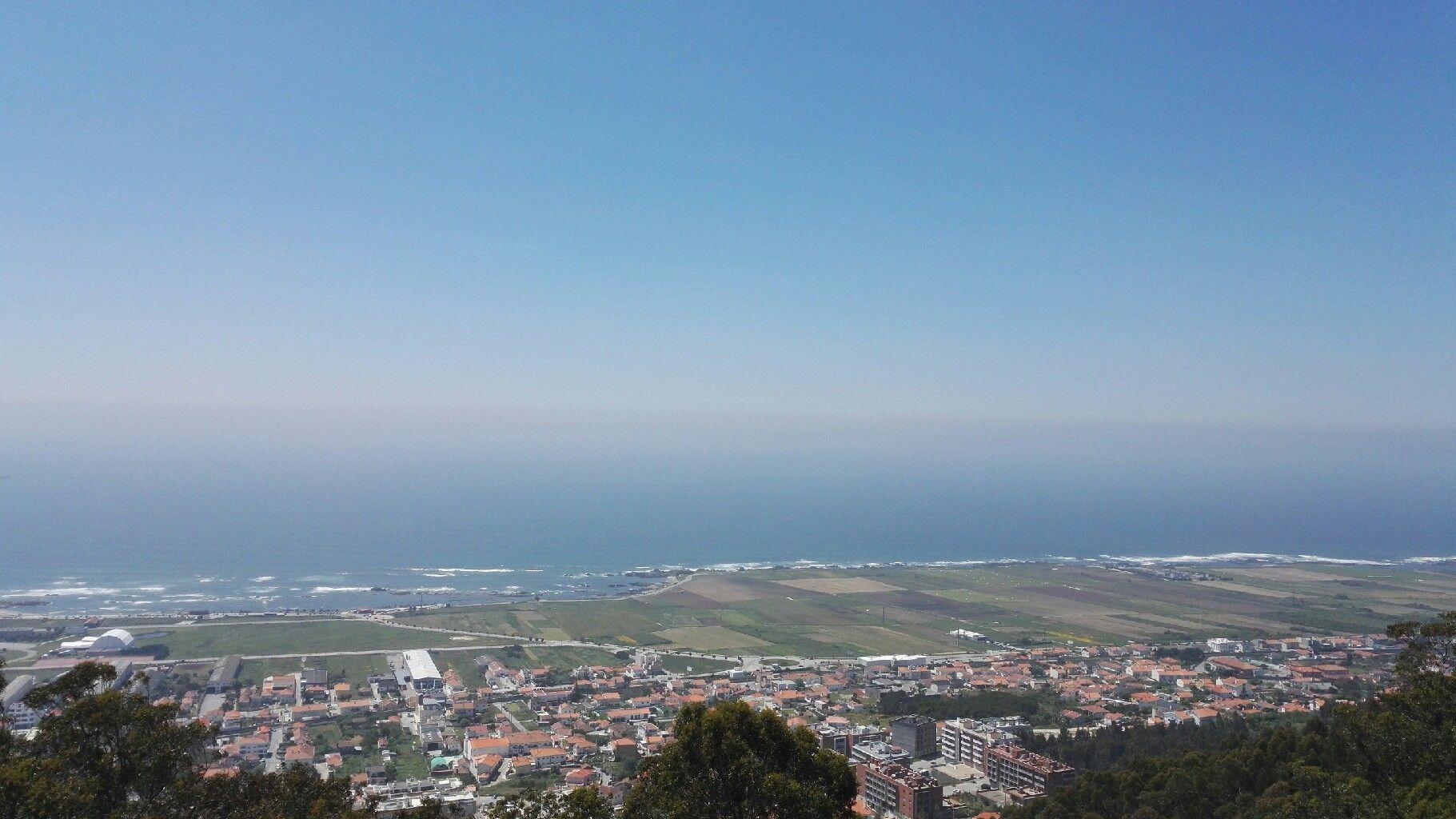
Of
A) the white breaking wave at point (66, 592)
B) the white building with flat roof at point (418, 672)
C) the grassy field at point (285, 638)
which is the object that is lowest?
the white breaking wave at point (66, 592)

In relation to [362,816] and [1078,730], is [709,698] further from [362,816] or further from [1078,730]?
[362,816]

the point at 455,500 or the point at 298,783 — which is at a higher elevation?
the point at 298,783

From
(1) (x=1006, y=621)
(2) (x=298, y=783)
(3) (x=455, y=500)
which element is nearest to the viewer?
(2) (x=298, y=783)

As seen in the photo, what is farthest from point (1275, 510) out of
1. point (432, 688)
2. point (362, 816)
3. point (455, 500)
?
point (362, 816)

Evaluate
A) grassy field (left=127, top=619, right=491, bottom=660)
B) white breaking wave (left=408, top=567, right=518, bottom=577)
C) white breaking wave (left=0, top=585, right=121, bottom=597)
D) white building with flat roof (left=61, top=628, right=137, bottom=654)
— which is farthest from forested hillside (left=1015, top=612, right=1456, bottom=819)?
white breaking wave (left=0, top=585, right=121, bottom=597)

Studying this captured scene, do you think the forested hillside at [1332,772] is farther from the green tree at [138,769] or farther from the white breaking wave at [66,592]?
the white breaking wave at [66,592]

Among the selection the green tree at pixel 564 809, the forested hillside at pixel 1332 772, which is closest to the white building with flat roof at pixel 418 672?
the forested hillside at pixel 1332 772

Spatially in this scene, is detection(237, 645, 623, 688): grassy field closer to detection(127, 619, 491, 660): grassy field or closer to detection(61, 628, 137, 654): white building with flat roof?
detection(127, 619, 491, 660): grassy field
